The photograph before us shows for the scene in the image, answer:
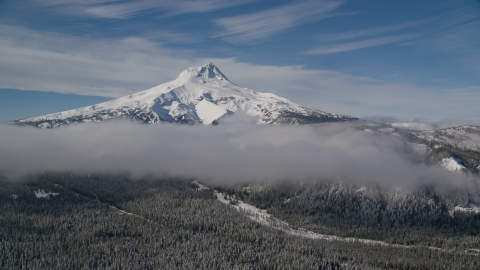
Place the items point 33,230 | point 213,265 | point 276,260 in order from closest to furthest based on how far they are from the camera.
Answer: point 213,265 → point 276,260 → point 33,230

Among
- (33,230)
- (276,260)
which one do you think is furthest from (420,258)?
(33,230)

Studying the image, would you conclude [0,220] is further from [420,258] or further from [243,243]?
[420,258]

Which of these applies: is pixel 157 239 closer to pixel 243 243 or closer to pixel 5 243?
pixel 243 243

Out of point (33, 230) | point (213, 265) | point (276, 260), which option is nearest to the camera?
point (213, 265)

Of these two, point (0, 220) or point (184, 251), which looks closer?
point (184, 251)

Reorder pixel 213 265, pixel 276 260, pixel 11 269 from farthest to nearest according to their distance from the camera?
pixel 276 260 < pixel 213 265 < pixel 11 269

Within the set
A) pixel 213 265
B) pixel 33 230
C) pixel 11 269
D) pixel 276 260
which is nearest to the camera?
pixel 11 269

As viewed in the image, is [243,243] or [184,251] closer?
[184,251]

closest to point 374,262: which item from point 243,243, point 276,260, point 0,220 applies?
point 276,260
